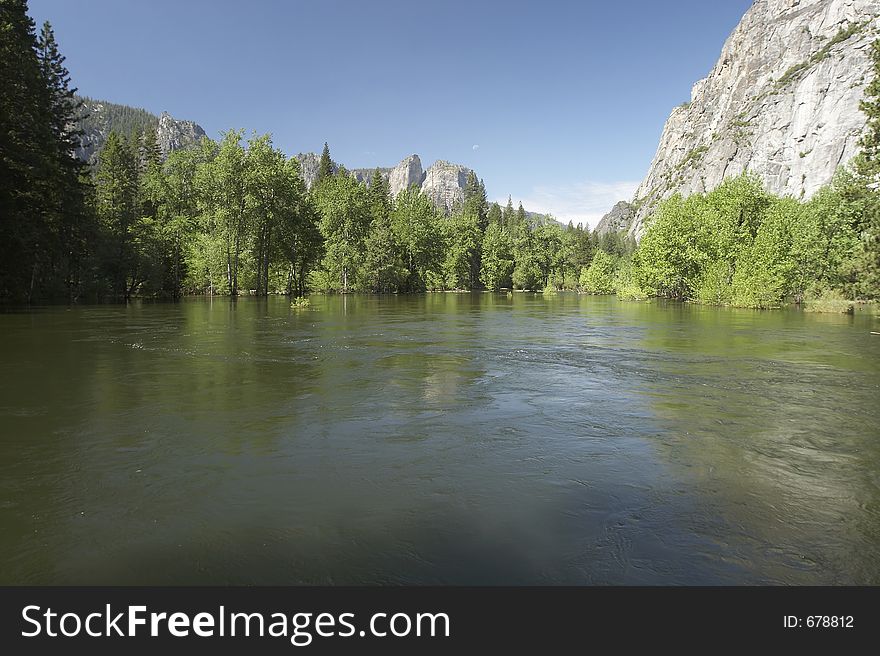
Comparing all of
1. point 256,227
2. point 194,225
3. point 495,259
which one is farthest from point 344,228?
point 495,259

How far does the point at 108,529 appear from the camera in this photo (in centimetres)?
485

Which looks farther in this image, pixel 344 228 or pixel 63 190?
pixel 344 228

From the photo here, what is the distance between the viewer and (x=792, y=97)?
443ft

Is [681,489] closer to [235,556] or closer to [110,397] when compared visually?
[235,556]

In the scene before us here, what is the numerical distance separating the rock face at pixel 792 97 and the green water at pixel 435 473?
88.6m

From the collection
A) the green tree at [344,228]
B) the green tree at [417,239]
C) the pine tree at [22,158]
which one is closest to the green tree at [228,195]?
the pine tree at [22,158]

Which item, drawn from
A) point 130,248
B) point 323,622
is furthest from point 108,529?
point 130,248

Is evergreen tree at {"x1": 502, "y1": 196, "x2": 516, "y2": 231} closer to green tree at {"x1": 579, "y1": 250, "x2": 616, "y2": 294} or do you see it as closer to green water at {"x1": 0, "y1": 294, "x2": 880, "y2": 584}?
green tree at {"x1": 579, "y1": 250, "x2": 616, "y2": 294}

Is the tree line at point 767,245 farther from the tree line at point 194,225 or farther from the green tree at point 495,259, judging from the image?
the green tree at point 495,259

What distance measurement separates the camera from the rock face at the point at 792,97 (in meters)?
117

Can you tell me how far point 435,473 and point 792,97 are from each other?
16837cm

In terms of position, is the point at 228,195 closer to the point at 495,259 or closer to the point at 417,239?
the point at 417,239

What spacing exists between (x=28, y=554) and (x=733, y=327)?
2928 centimetres

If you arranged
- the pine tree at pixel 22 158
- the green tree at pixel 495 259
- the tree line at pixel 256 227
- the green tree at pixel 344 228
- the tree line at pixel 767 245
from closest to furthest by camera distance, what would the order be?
the pine tree at pixel 22 158, the tree line at pixel 767 245, the tree line at pixel 256 227, the green tree at pixel 344 228, the green tree at pixel 495 259
